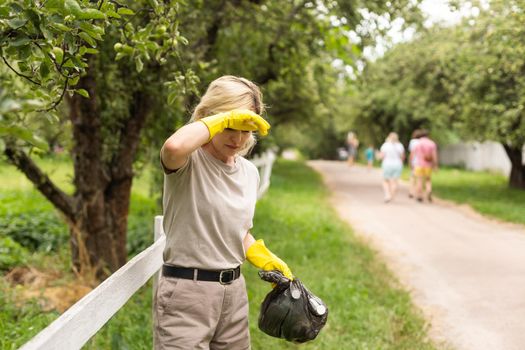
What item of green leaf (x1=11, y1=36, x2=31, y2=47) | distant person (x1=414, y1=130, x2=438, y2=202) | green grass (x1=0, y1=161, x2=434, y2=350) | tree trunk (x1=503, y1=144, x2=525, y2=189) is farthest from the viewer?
tree trunk (x1=503, y1=144, x2=525, y2=189)

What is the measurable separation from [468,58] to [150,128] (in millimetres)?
10219

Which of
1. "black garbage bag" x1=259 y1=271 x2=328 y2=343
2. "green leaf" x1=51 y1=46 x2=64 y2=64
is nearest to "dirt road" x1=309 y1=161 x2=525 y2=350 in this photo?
"black garbage bag" x1=259 y1=271 x2=328 y2=343

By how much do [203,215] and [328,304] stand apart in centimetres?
345

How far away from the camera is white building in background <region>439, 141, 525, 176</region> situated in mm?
28902

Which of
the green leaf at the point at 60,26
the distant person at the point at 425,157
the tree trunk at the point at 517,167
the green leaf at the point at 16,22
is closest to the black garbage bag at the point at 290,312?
the green leaf at the point at 60,26

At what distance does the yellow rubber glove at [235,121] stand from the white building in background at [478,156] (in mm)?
24252

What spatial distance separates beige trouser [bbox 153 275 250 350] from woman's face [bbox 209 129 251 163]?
623mm

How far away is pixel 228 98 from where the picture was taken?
286 cm

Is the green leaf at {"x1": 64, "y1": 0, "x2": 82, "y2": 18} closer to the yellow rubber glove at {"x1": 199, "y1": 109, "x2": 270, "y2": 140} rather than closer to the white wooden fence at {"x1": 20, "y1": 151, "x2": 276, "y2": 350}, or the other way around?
the yellow rubber glove at {"x1": 199, "y1": 109, "x2": 270, "y2": 140}

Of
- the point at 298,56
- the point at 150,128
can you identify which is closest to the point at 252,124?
the point at 150,128

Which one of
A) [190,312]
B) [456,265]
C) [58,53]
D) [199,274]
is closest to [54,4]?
[58,53]

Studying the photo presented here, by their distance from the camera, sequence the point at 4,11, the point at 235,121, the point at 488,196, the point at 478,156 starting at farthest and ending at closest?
the point at 478,156 → the point at 488,196 → the point at 235,121 → the point at 4,11

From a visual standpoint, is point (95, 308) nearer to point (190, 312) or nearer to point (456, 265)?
point (190, 312)

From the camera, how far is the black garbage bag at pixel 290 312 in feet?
9.63
